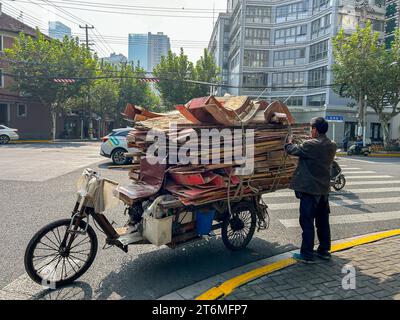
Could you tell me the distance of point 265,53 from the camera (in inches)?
1742

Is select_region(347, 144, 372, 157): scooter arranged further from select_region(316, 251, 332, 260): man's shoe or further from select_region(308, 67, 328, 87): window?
select_region(316, 251, 332, 260): man's shoe

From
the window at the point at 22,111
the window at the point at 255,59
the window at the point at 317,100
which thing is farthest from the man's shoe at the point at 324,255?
the window at the point at 255,59

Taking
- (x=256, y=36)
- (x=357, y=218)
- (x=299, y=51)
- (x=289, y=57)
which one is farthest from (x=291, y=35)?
(x=357, y=218)

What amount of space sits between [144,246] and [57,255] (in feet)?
4.43

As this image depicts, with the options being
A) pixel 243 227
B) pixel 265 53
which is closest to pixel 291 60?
pixel 265 53

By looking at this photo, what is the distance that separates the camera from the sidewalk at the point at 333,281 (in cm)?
341

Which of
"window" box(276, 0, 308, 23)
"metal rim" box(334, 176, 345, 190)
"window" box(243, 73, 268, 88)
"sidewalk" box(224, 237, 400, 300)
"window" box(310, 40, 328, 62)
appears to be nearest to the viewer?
"sidewalk" box(224, 237, 400, 300)

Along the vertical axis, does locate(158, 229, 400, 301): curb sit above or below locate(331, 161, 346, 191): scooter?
below

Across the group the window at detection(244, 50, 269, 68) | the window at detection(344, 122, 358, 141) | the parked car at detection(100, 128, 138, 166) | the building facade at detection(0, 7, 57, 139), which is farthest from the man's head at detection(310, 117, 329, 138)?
the window at detection(244, 50, 269, 68)

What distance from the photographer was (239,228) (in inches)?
188

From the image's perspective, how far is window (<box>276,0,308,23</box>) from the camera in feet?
133

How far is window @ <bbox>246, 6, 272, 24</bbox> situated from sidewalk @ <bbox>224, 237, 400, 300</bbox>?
4467 centimetres
